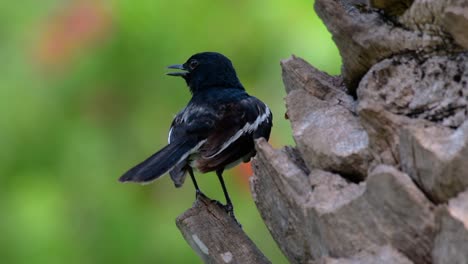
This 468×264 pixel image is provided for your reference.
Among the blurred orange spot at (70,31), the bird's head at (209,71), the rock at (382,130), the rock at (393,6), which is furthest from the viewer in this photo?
the blurred orange spot at (70,31)

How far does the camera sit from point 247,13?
7.57m

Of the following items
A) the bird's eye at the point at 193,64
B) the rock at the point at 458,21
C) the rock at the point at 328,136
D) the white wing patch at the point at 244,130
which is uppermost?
the bird's eye at the point at 193,64

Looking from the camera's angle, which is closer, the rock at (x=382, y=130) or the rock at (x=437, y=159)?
the rock at (x=437, y=159)

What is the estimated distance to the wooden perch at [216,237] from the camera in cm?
412

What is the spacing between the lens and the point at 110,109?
299 inches

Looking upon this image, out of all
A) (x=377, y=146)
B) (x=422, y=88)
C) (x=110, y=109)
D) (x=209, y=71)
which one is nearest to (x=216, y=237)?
(x=377, y=146)

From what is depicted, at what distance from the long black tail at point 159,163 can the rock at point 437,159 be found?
207 cm

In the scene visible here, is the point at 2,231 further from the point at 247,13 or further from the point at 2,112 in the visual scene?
the point at 247,13

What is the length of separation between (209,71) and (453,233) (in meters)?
4.15

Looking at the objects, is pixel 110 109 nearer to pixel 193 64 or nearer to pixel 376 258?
pixel 193 64

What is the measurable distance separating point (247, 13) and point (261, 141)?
3868 millimetres

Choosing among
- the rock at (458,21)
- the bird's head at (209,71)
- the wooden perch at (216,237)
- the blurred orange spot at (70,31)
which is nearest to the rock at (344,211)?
the wooden perch at (216,237)

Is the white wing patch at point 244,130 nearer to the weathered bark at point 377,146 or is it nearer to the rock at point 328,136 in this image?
the weathered bark at point 377,146

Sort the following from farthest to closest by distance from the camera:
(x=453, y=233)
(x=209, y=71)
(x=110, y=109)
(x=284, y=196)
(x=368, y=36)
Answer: (x=110, y=109)
(x=209, y=71)
(x=368, y=36)
(x=284, y=196)
(x=453, y=233)
